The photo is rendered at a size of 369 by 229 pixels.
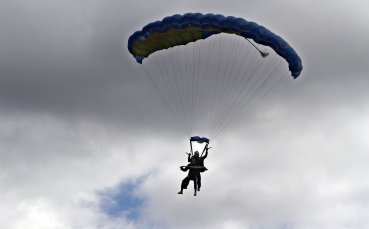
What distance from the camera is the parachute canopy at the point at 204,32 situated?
46594 millimetres

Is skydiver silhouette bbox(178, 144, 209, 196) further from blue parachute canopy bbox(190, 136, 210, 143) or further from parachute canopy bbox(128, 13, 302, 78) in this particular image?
parachute canopy bbox(128, 13, 302, 78)

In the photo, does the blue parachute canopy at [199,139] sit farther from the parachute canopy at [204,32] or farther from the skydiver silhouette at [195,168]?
the parachute canopy at [204,32]

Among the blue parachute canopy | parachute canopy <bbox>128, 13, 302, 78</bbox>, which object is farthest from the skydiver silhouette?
parachute canopy <bbox>128, 13, 302, 78</bbox>

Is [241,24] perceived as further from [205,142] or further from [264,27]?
[205,142]

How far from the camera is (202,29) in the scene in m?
47.4

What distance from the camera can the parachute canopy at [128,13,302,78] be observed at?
4659cm

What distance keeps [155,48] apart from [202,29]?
334cm

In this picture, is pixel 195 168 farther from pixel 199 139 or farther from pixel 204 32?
pixel 204 32

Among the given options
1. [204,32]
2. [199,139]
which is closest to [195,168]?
[199,139]

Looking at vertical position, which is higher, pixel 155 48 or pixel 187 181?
pixel 155 48

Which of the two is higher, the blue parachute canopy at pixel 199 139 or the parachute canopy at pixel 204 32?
the parachute canopy at pixel 204 32

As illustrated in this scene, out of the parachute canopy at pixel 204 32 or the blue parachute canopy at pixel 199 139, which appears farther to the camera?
the blue parachute canopy at pixel 199 139

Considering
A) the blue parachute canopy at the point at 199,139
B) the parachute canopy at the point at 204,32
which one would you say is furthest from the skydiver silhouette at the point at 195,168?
the parachute canopy at the point at 204,32

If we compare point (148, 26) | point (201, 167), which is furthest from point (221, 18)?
point (201, 167)
